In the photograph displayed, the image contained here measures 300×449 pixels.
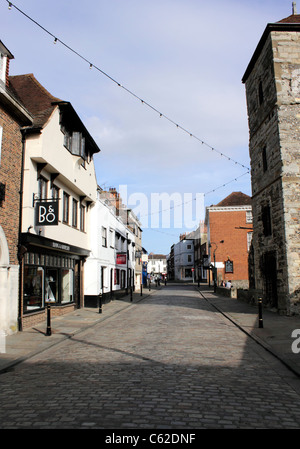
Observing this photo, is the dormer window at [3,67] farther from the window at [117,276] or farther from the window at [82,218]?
the window at [117,276]

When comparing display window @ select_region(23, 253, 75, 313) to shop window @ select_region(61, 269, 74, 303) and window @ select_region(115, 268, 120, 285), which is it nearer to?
shop window @ select_region(61, 269, 74, 303)

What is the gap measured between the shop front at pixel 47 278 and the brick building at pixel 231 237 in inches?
1249

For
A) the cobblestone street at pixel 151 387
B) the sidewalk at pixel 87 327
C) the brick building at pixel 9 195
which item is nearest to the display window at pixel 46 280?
the sidewalk at pixel 87 327

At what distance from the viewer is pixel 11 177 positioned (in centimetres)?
1198

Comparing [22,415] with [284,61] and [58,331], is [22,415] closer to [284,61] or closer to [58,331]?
[58,331]

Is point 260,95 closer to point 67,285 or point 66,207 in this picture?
point 66,207

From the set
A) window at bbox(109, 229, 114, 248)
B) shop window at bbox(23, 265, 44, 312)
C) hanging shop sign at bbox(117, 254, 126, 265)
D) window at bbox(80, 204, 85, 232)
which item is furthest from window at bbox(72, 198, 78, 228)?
hanging shop sign at bbox(117, 254, 126, 265)

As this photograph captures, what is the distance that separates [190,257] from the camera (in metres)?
91.5

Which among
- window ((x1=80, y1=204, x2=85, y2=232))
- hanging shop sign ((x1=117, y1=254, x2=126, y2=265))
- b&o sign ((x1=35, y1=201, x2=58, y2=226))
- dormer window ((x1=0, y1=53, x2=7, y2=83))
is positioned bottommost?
hanging shop sign ((x1=117, y1=254, x2=126, y2=265))

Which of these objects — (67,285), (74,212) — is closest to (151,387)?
(67,285)

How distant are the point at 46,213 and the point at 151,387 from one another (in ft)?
27.4

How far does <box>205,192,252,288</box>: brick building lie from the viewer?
1938 inches

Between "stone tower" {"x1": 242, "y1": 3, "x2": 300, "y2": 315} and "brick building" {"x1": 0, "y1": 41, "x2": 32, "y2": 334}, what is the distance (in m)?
11.0
